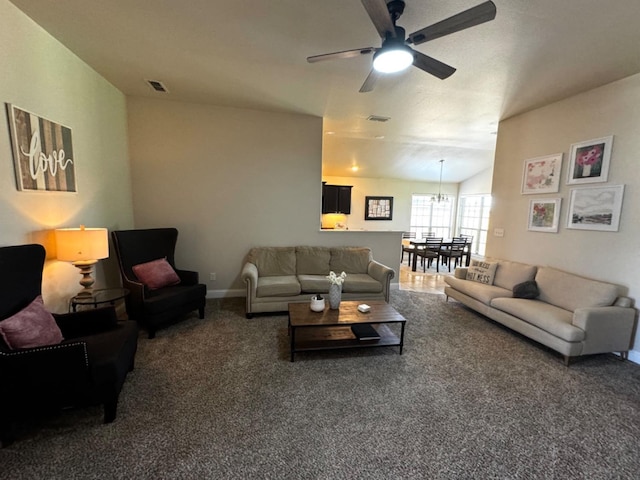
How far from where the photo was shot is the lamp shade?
2363 millimetres

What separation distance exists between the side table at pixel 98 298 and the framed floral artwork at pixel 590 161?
5.29 meters

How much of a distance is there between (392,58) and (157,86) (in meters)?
3.03

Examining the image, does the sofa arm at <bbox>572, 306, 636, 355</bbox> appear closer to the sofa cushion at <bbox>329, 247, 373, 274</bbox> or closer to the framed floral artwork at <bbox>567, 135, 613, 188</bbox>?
the framed floral artwork at <bbox>567, 135, 613, 188</bbox>

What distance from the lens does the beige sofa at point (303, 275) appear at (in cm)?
367

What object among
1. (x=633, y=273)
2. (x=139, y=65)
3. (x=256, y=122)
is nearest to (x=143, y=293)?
(x=139, y=65)

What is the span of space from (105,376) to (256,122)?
12.1ft

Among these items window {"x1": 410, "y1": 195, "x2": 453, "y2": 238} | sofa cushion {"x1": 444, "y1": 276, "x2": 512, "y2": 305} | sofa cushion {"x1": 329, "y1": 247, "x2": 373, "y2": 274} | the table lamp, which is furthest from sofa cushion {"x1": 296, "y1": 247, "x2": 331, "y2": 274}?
window {"x1": 410, "y1": 195, "x2": 453, "y2": 238}

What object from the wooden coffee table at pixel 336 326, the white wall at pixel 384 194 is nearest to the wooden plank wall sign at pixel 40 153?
the wooden coffee table at pixel 336 326

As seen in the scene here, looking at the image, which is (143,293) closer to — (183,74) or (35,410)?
(35,410)

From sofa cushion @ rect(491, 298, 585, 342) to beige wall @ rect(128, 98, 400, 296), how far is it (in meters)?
2.55

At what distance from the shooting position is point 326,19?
209 cm

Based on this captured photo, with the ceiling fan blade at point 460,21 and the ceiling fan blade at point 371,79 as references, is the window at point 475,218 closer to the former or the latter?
the ceiling fan blade at point 371,79

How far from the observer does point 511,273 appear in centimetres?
395

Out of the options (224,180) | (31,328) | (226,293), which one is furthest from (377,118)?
(31,328)
